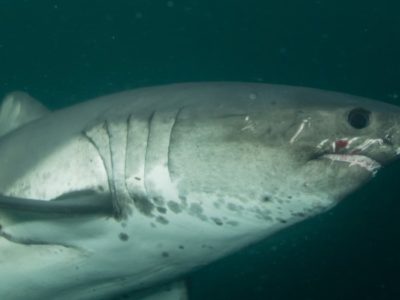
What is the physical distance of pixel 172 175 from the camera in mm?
3322

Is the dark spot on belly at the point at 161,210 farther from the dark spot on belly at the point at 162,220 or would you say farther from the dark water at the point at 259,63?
the dark water at the point at 259,63

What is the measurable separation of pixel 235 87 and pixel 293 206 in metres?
1.06

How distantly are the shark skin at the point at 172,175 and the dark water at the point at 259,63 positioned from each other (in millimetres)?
17696

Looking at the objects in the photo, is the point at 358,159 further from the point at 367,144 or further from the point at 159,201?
the point at 159,201

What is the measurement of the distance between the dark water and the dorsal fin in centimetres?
1684

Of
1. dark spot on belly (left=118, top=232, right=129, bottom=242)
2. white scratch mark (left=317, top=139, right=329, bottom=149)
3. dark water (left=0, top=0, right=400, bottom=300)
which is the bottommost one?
dark spot on belly (left=118, top=232, right=129, bottom=242)

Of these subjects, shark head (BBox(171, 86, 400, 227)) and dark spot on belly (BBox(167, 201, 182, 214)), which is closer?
shark head (BBox(171, 86, 400, 227))

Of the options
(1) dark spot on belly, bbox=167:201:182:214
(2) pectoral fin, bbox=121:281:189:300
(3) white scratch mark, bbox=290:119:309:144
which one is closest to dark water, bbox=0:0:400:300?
(2) pectoral fin, bbox=121:281:189:300

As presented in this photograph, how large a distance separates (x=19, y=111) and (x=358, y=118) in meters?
3.63

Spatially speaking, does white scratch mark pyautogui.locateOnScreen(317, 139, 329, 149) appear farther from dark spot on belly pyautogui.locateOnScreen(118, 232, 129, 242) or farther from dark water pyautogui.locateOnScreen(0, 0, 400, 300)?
dark water pyautogui.locateOnScreen(0, 0, 400, 300)

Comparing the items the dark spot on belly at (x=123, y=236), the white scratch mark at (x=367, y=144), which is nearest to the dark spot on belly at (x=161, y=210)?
the dark spot on belly at (x=123, y=236)

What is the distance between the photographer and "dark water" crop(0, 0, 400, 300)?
74.0 feet

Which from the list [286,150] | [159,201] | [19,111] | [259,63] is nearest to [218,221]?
[159,201]

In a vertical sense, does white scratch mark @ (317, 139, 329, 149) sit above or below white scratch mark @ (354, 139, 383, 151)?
above
